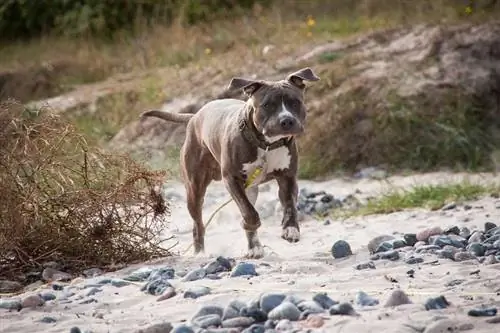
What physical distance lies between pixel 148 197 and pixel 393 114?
557 centimetres

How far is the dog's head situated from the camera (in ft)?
26.1

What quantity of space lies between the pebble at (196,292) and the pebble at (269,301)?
722mm

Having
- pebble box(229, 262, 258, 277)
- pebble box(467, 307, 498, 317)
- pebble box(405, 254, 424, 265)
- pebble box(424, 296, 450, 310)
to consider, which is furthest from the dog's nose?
pebble box(467, 307, 498, 317)

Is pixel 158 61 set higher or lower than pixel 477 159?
higher

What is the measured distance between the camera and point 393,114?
1322cm

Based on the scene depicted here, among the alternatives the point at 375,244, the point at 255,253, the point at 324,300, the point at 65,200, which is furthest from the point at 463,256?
the point at 65,200

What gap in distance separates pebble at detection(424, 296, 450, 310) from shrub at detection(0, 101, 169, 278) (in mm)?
3105

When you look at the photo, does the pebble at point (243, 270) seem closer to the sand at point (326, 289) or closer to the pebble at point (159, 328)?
the sand at point (326, 289)

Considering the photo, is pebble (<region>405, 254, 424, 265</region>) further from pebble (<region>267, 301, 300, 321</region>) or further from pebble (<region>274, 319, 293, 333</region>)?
pebble (<region>274, 319, 293, 333</region>)

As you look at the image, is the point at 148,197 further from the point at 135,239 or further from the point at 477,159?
the point at 477,159

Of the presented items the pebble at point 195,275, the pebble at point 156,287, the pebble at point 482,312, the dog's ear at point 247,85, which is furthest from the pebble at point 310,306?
the dog's ear at point 247,85

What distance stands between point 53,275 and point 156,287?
129 cm

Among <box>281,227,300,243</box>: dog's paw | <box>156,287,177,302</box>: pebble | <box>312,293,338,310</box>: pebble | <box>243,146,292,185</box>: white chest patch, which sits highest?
<box>243,146,292,185</box>: white chest patch

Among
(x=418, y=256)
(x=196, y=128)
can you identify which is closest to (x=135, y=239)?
(x=196, y=128)
